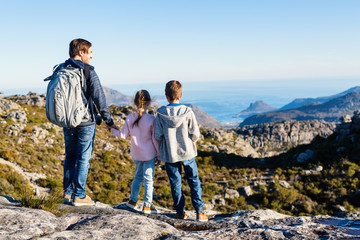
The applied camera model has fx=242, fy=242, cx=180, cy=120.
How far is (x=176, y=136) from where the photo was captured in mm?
4926

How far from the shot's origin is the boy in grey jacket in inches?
191

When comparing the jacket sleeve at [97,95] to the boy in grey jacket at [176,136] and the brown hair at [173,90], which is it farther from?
the brown hair at [173,90]

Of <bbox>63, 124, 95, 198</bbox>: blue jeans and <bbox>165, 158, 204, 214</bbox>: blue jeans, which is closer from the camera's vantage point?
<bbox>63, 124, 95, 198</bbox>: blue jeans

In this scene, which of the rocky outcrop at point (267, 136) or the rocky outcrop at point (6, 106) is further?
the rocky outcrop at point (267, 136)

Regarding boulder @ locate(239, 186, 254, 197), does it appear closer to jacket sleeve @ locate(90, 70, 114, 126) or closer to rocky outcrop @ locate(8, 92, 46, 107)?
jacket sleeve @ locate(90, 70, 114, 126)

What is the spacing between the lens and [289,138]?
70312 mm

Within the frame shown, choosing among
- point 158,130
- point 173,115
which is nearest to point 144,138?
point 158,130

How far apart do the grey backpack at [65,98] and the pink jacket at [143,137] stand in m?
1.04

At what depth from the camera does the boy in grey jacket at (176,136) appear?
15.9 feet

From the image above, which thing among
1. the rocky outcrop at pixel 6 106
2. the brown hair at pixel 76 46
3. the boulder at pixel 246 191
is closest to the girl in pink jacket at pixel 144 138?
the brown hair at pixel 76 46

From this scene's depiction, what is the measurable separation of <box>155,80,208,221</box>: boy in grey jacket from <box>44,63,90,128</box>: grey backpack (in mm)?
1537

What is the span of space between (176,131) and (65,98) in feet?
7.03

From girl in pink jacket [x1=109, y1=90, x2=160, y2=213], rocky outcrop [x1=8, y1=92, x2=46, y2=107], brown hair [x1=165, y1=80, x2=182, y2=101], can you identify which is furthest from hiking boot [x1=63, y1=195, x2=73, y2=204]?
rocky outcrop [x1=8, y1=92, x2=46, y2=107]

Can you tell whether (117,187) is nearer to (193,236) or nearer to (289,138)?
(193,236)
